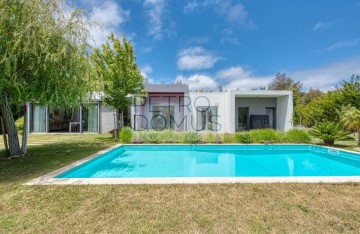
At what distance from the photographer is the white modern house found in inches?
745

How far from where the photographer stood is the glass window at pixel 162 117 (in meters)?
19.8

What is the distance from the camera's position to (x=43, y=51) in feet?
21.2

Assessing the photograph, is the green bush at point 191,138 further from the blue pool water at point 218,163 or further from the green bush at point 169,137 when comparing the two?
the blue pool water at point 218,163

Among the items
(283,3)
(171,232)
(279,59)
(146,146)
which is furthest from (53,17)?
(279,59)

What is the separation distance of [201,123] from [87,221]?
1692 cm

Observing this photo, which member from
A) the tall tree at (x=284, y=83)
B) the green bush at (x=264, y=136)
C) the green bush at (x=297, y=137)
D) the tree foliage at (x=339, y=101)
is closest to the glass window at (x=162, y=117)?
the green bush at (x=264, y=136)

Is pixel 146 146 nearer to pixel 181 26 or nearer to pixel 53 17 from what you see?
pixel 53 17

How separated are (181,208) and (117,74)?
12.0 m

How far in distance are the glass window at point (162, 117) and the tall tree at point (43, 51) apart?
39.2 feet

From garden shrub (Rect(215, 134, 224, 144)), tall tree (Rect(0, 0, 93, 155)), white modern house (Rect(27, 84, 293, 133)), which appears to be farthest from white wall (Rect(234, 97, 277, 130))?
tall tree (Rect(0, 0, 93, 155))

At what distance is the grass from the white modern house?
547 inches

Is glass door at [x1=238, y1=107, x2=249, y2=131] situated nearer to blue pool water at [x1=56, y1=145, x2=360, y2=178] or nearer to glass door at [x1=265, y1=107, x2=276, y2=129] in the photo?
glass door at [x1=265, y1=107, x2=276, y2=129]

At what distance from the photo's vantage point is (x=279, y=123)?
21.1m

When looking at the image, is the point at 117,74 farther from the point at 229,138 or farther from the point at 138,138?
the point at 229,138
